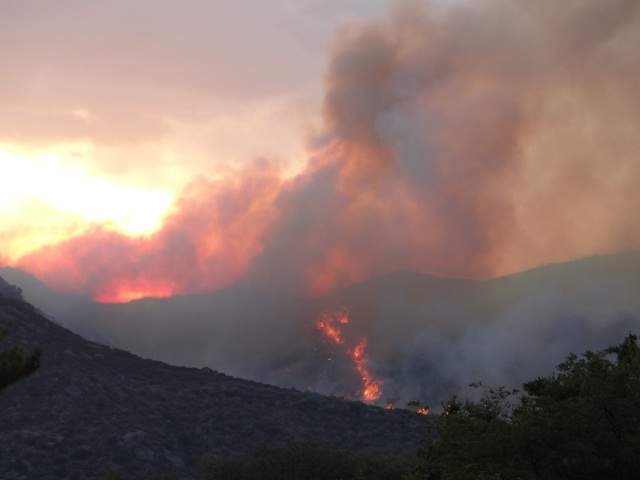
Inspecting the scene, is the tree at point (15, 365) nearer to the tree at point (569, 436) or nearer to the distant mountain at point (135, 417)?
the tree at point (569, 436)

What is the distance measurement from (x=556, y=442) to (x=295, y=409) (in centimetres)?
14317

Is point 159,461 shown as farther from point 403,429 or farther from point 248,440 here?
point 403,429

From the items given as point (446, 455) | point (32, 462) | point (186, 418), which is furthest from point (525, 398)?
point (186, 418)

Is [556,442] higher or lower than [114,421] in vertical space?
lower

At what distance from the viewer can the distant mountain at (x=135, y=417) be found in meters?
137

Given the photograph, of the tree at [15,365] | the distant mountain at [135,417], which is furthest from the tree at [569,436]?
the distant mountain at [135,417]

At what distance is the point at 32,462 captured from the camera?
130 metres

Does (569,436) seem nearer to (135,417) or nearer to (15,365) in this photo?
(15,365)

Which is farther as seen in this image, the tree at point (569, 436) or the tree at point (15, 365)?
the tree at point (15, 365)

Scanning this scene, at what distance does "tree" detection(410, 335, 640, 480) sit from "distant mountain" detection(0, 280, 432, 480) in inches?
3373

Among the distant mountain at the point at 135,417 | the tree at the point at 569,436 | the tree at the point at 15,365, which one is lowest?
the tree at the point at 15,365

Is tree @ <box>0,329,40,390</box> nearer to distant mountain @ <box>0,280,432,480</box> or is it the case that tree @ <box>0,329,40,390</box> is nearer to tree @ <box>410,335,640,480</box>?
tree @ <box>410,335,640,480</box>

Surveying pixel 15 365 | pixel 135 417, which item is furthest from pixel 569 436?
pixel 135 417

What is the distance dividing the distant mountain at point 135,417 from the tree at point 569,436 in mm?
85667
